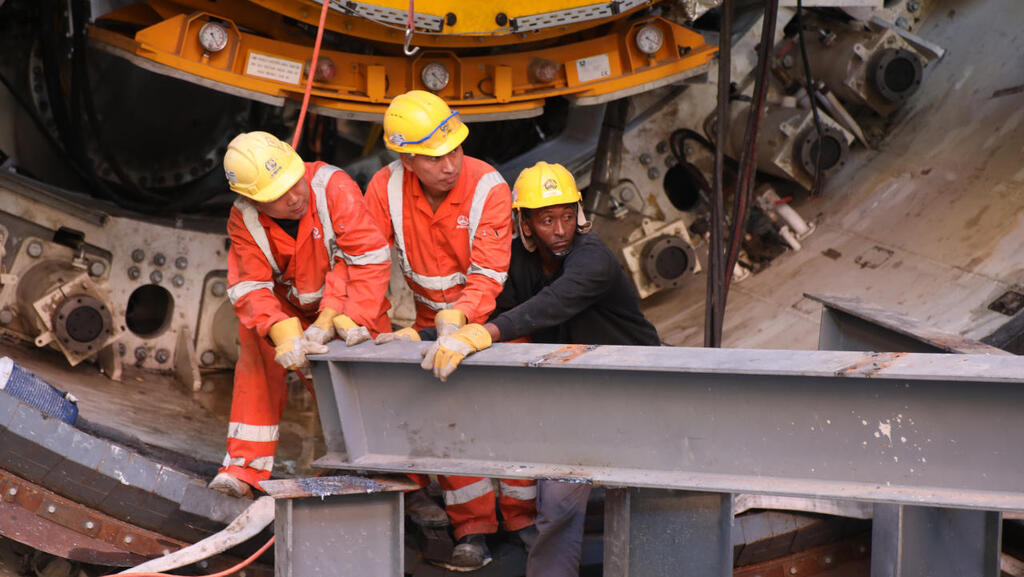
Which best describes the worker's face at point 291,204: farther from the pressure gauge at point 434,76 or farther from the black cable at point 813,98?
the black cable at point 813,98

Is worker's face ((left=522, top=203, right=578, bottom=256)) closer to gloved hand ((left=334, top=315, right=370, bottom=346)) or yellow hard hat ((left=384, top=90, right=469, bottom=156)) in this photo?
yellow hard hat ((left=384, top=90, right=469, bottom=156))

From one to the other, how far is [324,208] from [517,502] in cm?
120

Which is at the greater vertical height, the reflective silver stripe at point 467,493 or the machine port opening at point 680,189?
the machine port opening at point 680,189

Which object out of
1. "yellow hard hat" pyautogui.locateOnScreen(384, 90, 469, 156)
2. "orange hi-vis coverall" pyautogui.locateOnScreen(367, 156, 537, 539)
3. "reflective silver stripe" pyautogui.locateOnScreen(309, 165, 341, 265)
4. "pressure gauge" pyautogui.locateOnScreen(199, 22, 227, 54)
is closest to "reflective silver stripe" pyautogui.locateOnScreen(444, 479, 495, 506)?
"orange hi-vis coverall" pyautogui.locateOnScreen(367, 156, 537, 539)

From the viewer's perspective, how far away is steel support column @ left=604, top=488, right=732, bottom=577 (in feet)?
10.4

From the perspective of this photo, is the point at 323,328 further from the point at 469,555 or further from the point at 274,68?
the point at 274,68

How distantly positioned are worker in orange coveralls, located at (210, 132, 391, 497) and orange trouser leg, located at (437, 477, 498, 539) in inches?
23.2

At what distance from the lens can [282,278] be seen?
4.00 meters

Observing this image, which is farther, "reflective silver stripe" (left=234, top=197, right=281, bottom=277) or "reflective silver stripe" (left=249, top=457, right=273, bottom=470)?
"reflective silver stripe" (left=249, top=457, right=273, bottom=470)

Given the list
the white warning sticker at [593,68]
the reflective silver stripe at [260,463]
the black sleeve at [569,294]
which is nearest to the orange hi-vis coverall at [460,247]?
the black sleeve at [569,294]

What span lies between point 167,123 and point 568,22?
2484mm

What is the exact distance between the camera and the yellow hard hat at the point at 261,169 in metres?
3.63

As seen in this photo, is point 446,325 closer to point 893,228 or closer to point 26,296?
point 26,296

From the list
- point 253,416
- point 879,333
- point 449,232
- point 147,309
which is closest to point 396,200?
point 449,232
